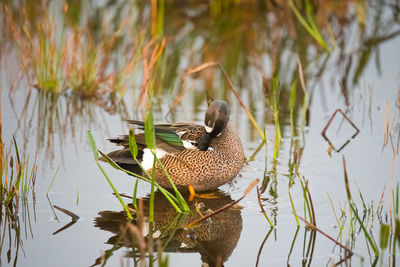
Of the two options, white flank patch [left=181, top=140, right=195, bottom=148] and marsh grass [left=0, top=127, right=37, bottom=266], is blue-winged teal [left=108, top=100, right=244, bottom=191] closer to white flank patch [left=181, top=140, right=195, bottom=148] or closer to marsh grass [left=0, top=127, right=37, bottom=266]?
white flank patch [left=181, top=140, right=195, bottom=148]

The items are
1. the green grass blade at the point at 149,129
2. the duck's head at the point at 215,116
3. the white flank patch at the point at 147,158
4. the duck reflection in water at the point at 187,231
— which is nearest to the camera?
the green grass blade at the point at 149,129

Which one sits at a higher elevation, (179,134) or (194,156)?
(179,134)

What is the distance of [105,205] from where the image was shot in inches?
176

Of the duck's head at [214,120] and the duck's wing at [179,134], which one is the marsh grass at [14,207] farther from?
the duck's head at [214,120]

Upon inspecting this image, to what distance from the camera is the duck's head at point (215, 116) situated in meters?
4.79

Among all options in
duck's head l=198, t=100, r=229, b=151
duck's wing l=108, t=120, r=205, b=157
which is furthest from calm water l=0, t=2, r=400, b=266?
→ duck's head l=198, t=100, r=229, b=151

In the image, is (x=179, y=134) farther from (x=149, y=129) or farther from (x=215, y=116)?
(x=149, y=129)

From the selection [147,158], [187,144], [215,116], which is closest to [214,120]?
[215,116]

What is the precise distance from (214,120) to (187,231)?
1.04m

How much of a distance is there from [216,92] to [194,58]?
3.90 ft

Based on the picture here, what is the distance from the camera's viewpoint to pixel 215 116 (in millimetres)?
4797

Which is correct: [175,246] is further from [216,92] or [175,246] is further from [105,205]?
[216,92]

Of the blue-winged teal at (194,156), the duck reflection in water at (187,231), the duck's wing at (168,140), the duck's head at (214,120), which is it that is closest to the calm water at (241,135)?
the duck reflection in water at (187,231)

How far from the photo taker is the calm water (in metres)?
3.88
